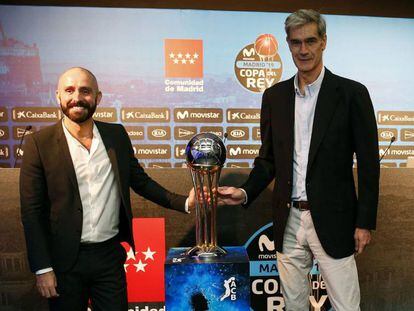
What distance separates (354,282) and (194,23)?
3348 mm

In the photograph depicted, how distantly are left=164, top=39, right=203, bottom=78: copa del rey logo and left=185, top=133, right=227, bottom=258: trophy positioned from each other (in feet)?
9.07

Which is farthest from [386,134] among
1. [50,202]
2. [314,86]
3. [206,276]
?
[50,202]

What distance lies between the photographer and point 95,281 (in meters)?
1.49

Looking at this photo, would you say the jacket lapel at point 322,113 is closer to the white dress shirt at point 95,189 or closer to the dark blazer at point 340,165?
the dark blazer at point 340,165


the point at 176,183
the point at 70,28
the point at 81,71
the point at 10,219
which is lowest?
the point at 10,219

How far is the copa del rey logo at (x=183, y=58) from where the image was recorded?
4.11m

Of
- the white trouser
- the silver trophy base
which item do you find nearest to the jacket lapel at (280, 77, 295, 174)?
the white trouser

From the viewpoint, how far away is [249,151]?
4355 mm

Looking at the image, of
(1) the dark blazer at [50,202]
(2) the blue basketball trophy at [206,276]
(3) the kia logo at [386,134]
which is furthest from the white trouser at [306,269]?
(3) the kia logo at [386,134]

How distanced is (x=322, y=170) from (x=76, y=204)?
92cm

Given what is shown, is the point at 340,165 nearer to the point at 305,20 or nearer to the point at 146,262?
the point at 305,20

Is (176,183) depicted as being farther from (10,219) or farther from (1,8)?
(1,8)

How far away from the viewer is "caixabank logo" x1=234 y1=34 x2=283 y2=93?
13.6ft

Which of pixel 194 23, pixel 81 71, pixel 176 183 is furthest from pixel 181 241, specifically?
pixel 194 23
